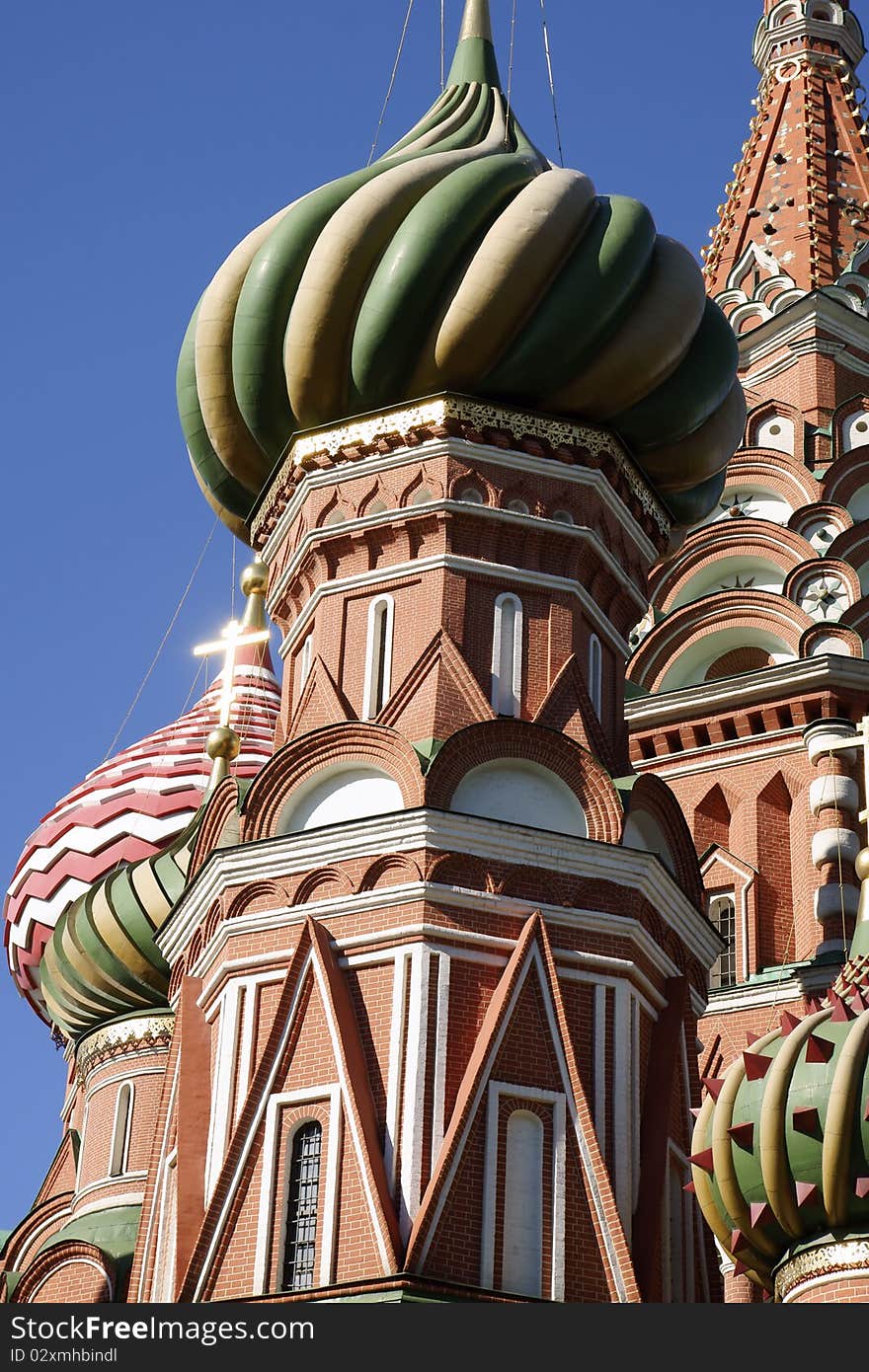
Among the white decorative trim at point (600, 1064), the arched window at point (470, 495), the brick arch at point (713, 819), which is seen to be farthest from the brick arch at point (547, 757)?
the brick arch at point (713, 819)

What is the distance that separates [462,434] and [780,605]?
5054 mm

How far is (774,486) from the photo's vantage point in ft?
68.9

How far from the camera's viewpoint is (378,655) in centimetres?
1525

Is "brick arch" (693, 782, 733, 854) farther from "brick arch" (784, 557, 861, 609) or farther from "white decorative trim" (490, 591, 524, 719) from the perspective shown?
"white decorative trim" (490, 591, 524, 719)

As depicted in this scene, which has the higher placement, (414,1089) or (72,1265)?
(72,1265)

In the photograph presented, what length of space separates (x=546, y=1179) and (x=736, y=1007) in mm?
4956

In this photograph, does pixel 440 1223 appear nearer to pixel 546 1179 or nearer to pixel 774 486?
pixel 546 1179

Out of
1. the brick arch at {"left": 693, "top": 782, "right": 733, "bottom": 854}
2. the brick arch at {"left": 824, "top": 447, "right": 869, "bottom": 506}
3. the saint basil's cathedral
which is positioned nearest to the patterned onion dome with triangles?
the saint basil's cathedral

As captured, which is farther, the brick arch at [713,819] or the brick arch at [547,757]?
the brick arch at [713,819]

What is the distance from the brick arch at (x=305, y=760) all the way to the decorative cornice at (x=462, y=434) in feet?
6.21

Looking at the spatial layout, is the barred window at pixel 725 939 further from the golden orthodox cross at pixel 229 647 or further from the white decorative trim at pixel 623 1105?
the white decorative trim at pixel 623 1105

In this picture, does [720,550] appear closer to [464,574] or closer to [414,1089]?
[464,574]

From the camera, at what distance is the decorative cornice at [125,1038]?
1867 cm

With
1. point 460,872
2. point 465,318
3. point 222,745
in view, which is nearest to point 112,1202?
point 222,745
